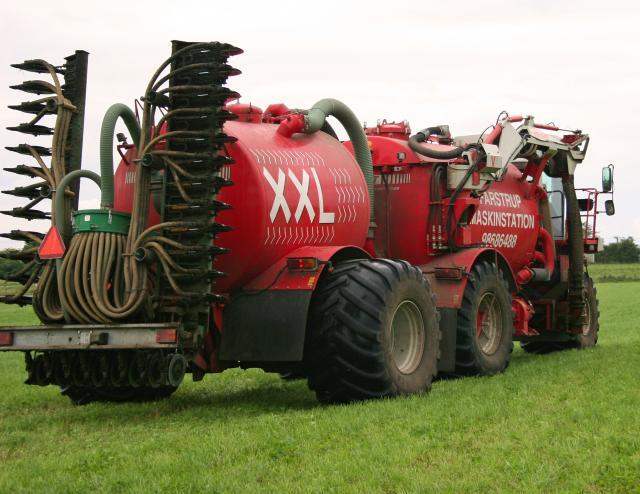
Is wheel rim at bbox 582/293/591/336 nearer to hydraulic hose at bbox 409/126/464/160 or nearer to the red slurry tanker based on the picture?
hydraulic hose at bbox 409/126/464/160

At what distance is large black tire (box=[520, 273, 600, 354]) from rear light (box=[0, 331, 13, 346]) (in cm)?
→ 971

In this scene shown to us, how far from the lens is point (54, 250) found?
853 cm

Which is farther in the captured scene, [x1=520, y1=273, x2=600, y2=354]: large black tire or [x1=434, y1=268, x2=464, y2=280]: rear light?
[x1=520, y1=273, x2=600, y2=354]: large black tire

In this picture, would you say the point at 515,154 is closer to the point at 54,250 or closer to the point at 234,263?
the point at 234,263

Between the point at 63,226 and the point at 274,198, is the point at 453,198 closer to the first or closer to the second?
the point at 274,198

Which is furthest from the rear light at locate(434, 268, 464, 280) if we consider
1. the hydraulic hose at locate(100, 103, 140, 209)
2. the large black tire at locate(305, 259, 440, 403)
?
the hydraulic hose at locate(100, 103, 140, 209)

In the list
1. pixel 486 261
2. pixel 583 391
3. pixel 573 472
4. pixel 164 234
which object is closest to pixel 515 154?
pixel 486 261

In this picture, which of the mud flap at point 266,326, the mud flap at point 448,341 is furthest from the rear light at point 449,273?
the mud flap at point 266,326

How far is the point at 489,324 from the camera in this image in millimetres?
12203

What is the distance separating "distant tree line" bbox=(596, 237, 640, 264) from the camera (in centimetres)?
9012

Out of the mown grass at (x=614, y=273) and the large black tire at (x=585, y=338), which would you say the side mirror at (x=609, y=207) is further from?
the mown grass at (x=614, y=273)

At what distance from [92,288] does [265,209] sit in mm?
1669

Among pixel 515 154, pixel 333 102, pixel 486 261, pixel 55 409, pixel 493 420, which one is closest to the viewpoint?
pixel 493 420

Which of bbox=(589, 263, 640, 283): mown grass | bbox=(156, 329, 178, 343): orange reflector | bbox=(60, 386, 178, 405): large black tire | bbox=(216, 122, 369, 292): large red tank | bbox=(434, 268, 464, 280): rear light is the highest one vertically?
bbox=(216, 122, 369, 292): large red tank
